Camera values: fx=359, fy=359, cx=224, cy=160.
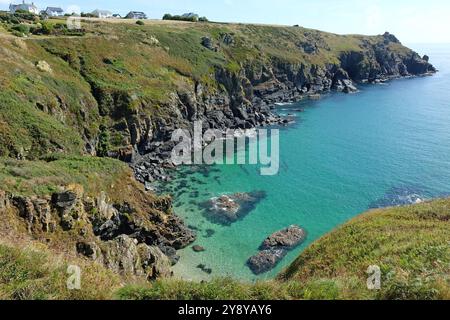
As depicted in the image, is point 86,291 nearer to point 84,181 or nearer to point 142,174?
point 84,181

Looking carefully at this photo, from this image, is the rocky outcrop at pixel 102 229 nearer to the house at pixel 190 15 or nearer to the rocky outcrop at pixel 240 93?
the rocky outcrop at pixel 240 93

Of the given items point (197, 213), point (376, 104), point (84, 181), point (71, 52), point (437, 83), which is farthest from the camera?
point (437, 83)

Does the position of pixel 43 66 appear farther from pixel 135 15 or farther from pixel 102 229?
pixel 135 15

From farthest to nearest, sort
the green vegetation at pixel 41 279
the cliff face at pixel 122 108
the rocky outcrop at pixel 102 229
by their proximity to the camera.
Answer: the cliff face at pixel 122 108 → the rocky outcrop at pixel 102 229 → the green vegetation at pixel 41 279

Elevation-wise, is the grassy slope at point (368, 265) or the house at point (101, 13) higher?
the house at point (101, 13)

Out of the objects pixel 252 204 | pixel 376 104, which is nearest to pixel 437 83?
pixel 376 104

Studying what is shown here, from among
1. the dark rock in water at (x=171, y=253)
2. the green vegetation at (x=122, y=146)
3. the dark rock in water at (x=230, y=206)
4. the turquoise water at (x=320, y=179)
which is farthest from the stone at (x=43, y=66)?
the dark rock in water at (x=171, y=253)

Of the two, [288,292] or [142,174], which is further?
[142,174]
